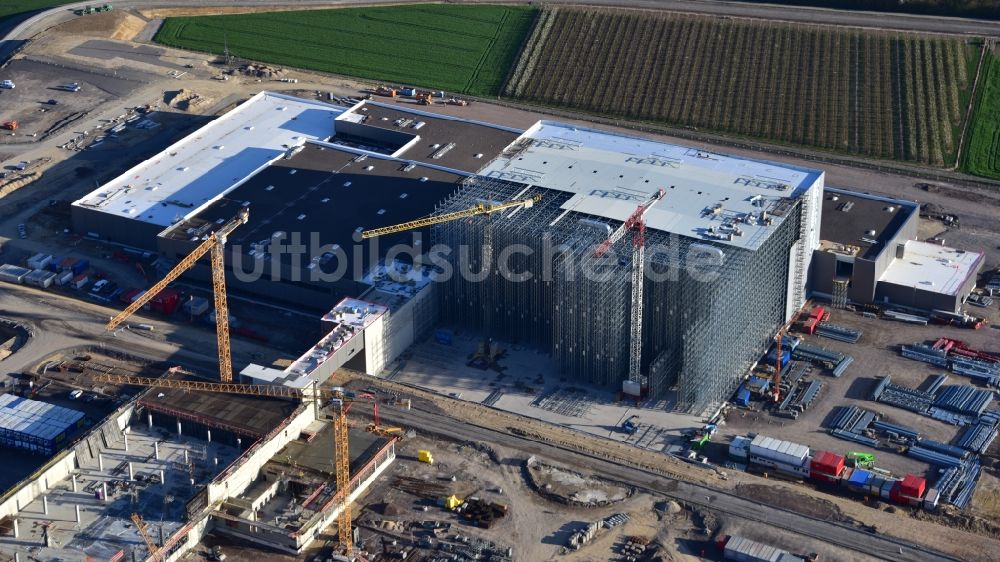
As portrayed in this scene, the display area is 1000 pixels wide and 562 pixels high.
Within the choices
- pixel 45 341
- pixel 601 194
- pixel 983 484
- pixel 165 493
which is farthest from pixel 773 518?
pixel 45 341

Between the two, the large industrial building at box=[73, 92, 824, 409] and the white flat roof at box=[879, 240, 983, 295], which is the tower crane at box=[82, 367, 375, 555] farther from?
the white flat roof at box=[879, 240, 983, 295]

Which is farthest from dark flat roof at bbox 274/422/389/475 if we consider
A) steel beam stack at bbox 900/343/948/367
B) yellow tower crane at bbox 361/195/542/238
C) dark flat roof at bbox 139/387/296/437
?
steel beam stack at bbox 900/343/948/367

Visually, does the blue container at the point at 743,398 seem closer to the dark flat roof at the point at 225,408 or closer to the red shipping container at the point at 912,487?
the red shipping container at the point at 912,487

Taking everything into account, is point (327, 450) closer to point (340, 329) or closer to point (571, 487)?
point (340, 329)

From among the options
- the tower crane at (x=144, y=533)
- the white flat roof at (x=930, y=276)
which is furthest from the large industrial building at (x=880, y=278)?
the tower crane at (x=144, y=533)

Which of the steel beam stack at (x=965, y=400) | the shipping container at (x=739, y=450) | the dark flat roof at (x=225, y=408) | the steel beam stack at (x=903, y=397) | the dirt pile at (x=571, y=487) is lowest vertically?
the dirt pile at (x=571, y=487)

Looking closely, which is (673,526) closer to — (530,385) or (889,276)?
(530,385)
